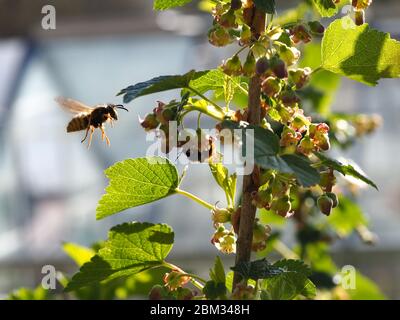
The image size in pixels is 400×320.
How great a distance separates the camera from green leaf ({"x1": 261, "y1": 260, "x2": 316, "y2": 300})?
0.66 metres

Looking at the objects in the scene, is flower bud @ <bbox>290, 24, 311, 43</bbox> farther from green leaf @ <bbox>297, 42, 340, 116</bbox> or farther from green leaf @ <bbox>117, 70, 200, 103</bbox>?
green leaf @ <bbox>297, 42, 340, 116</bbox>

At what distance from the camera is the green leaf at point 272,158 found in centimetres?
57

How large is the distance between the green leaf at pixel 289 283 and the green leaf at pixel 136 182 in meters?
0.12

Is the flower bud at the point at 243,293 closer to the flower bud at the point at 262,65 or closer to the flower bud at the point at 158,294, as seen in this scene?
the flower bud at the point at 158,294

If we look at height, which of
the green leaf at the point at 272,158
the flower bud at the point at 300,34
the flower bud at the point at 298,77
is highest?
the flower bud at the point at 300,34

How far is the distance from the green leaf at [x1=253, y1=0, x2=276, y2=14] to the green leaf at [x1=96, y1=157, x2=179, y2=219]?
16 centimetres

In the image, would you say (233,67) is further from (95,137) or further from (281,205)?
(95,137)

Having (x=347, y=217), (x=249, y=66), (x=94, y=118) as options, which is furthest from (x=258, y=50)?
(x=347, y=217)

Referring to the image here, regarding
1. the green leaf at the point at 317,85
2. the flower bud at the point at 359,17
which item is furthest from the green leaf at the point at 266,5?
the green leaf at the point at 317,85

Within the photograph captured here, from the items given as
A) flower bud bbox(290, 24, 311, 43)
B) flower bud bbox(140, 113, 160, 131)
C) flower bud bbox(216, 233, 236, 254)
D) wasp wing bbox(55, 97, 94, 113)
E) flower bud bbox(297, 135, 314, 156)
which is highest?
wasp wing bbox(55, 97, 94, 113)

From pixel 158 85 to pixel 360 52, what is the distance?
0.19m

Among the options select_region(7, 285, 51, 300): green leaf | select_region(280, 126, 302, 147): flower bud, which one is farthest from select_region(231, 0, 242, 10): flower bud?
select_region(7, 285, 51, 300): green leaf

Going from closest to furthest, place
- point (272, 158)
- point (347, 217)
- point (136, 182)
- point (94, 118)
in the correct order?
1. point (272, 158)
2. point (136, 182)
3. point (94, 118)
4. point (347, 217)

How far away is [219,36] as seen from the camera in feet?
2.15
